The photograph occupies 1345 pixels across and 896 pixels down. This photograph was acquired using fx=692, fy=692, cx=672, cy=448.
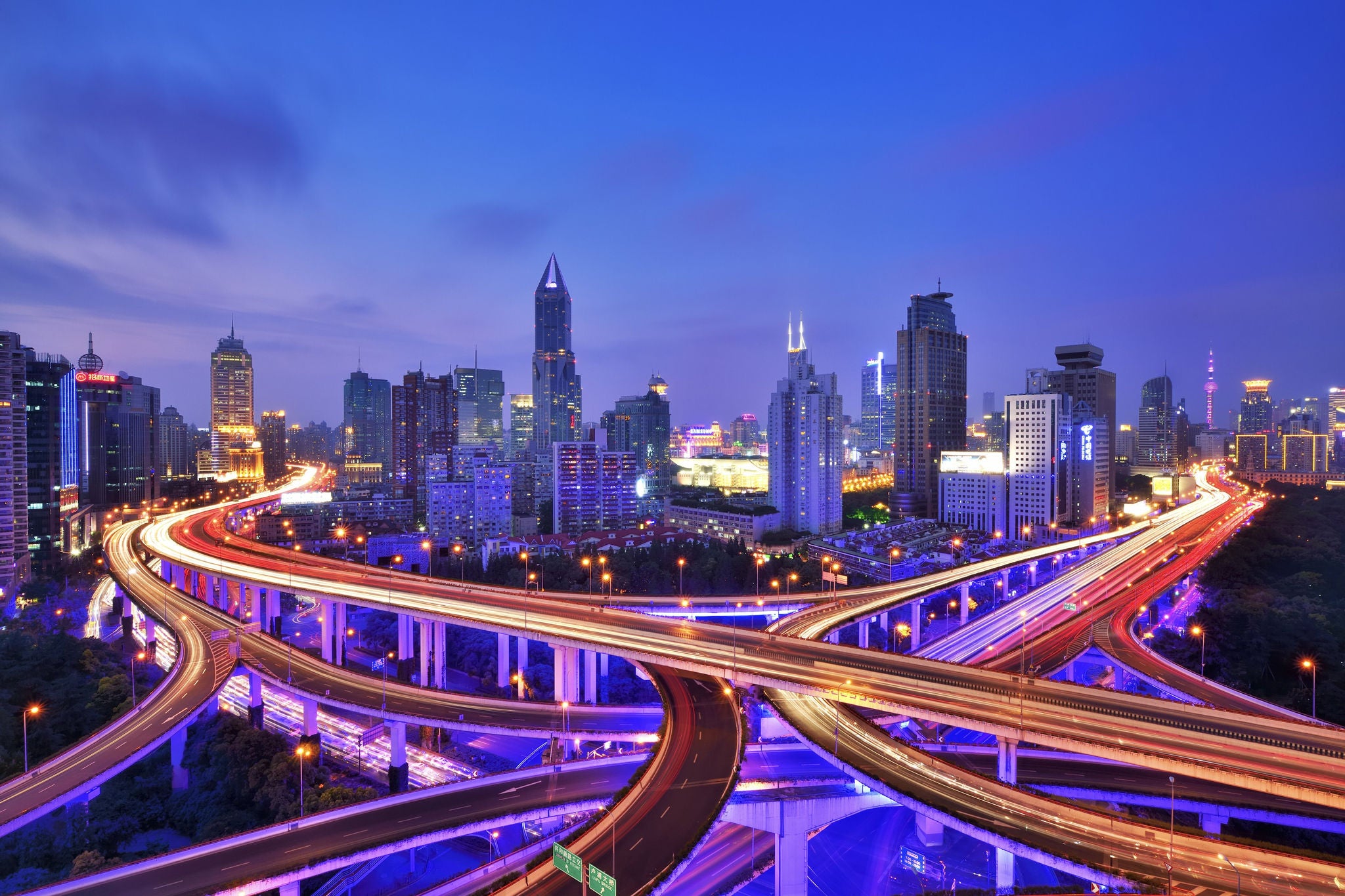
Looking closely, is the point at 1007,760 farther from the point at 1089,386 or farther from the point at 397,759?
the point at 1089,386

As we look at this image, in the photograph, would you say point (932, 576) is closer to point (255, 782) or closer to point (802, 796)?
point (802, 796)

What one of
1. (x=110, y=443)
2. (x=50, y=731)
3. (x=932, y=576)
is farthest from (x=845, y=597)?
(x=110, y=443)

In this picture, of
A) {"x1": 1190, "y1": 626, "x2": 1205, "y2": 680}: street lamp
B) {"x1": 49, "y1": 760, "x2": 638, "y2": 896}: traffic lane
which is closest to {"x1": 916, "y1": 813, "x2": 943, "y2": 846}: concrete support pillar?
{"x1": 49, "y1": 760, "x2": 638, "y2": 896}: traffic lane

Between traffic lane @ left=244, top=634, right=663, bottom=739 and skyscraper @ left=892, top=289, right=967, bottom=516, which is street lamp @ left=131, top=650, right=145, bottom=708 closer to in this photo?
traffic lane @ left=244, top=634, right=663, bottom=739

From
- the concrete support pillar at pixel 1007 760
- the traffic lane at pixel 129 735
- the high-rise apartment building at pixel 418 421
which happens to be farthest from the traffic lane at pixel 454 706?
the high-rise apartment building at pixel 418 421

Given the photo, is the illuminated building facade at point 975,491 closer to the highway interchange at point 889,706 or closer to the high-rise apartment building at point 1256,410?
the highway interchange at point 889,706
